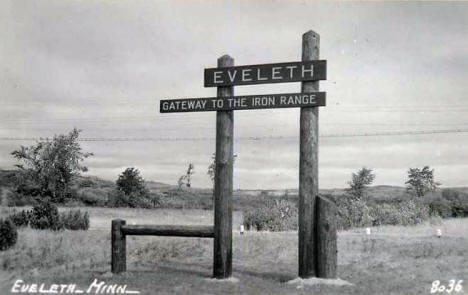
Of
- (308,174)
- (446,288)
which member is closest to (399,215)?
(446,288)

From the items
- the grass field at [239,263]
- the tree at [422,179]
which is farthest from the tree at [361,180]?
the grass field at [239,263]

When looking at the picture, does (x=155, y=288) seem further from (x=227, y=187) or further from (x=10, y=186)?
(x=10, y=186)

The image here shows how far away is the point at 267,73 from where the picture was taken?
10.3 m

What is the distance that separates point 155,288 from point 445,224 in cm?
1688

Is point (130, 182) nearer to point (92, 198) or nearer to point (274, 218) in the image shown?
point (92, 198)

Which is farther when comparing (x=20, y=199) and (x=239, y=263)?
(x=20, y=199)

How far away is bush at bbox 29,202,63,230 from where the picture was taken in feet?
75.9

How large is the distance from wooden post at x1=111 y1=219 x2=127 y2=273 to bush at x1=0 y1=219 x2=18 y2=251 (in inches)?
290

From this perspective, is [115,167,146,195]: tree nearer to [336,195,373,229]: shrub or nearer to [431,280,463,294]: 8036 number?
[336,195,373,229]: shrub

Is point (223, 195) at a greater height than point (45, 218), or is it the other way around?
point (223, 195)

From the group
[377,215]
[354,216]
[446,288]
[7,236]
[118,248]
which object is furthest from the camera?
[377,215]

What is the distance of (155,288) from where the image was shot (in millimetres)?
9297

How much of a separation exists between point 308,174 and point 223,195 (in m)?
1.66

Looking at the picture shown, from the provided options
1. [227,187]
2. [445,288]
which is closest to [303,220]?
[227,187]
